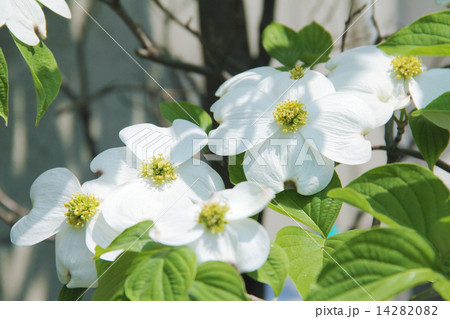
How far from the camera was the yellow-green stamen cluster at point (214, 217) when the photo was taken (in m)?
0.39

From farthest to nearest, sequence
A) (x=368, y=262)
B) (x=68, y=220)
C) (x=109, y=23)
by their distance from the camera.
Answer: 1. (x=109, y=23)
2. (x=68, y=220)
3. (x=368, y=262)

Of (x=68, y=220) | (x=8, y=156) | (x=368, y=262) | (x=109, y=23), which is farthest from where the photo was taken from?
(x=8, y=156)

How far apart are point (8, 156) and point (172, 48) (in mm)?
588

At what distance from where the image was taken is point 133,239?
15.4 inches

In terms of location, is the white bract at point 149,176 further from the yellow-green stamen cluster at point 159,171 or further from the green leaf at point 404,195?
the green leaf at point 404,195

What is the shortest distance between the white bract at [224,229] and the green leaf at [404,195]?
0.07 m

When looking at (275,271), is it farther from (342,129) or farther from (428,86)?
(428,86)

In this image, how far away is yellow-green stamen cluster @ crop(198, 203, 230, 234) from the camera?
1.27ft

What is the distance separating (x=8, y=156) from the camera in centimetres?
132

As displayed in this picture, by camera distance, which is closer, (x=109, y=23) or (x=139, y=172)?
(x=139, y=172)

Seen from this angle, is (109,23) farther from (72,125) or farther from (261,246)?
(261,246)

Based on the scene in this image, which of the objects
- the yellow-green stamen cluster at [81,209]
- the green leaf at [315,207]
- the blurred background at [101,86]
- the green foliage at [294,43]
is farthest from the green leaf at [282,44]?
the blurred background at [101,86]

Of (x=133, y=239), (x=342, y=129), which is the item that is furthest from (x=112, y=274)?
(x=342, y=129)

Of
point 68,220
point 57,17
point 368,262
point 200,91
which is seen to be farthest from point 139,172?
point 57,17
